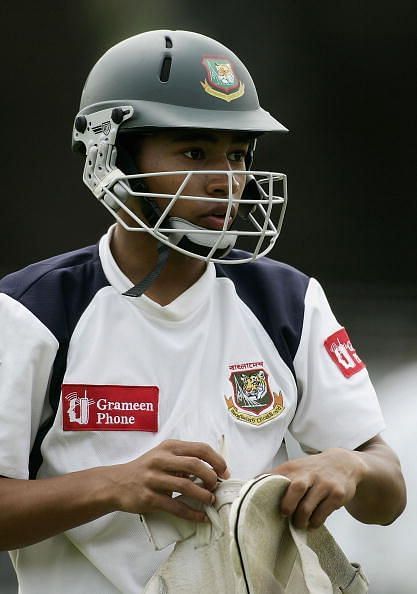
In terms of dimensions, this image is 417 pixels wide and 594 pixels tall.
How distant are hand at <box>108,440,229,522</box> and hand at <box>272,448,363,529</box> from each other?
0.13 m

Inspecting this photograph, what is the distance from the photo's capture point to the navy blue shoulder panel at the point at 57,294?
266 cm

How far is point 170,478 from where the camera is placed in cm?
238

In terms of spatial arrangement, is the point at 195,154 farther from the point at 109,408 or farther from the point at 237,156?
the point at 109,408

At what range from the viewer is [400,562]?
4879 millimetres

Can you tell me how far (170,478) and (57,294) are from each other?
527 millimetres

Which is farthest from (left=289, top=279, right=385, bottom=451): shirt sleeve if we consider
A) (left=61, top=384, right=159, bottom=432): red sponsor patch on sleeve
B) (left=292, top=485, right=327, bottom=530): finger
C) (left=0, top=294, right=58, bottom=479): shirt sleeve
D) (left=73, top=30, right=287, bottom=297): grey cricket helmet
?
(left=0, top=294, right=58, bottom=479): shirt sleeve

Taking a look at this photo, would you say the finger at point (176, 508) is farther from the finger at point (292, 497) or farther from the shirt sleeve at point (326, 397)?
the shirt sleeve at point (326, 397)

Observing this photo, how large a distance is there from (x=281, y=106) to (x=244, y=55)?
533mm

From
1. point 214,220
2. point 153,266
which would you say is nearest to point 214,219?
point 214,220

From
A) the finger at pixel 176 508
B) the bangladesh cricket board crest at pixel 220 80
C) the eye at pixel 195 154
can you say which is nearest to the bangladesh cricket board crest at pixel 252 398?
the finger at pixel 176 508

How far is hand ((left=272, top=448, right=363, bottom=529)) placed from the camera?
2.33m

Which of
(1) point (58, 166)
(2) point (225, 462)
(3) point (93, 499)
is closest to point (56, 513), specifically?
(3) point (93, 499)

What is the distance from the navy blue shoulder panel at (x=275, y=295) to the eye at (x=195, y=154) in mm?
282

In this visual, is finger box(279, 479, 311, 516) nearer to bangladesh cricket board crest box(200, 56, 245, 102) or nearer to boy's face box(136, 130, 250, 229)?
boy's face box(136, 130, 250, 229)
